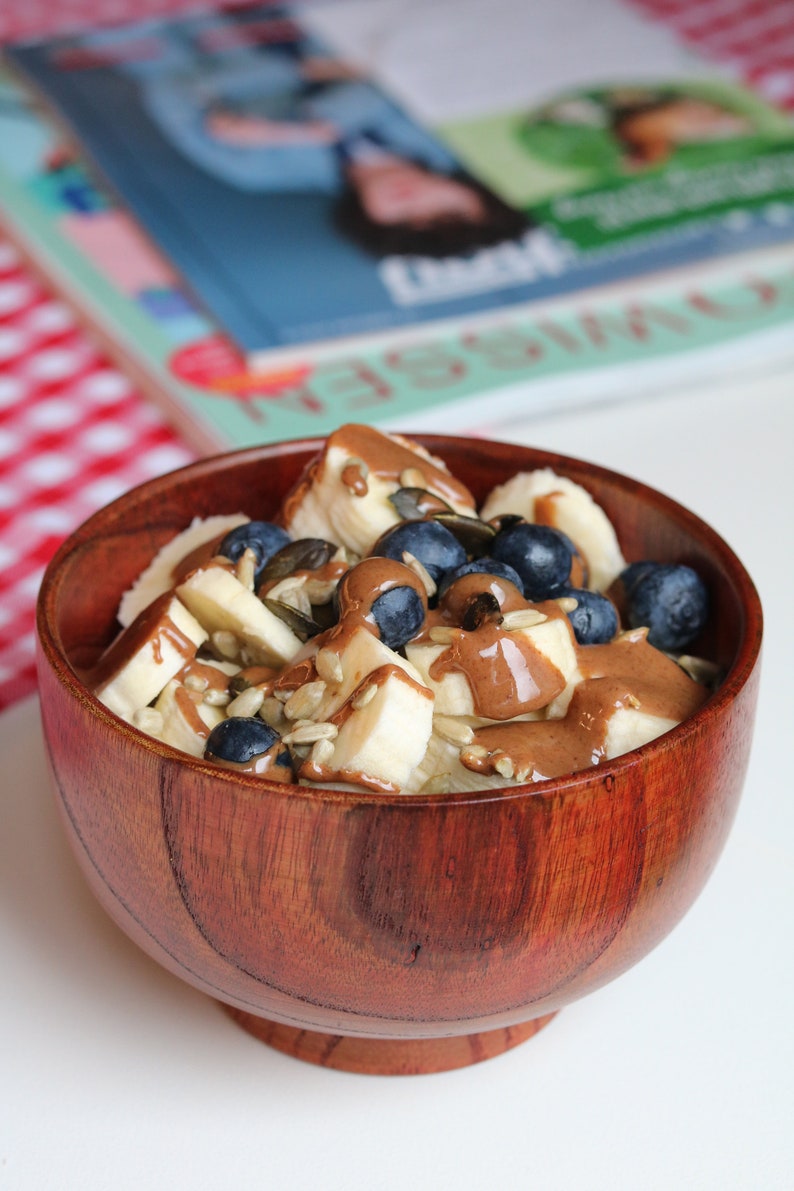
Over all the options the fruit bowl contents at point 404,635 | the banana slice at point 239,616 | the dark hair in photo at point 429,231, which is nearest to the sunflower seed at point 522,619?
the fruit bowl contents at point 404,635

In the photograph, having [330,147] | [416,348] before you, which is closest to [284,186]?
[330,147]

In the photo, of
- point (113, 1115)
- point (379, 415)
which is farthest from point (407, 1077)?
point (379, 415)

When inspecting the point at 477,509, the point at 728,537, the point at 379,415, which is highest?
the point at 477,509

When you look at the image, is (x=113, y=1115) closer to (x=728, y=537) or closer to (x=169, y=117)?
(x=728, y=537)

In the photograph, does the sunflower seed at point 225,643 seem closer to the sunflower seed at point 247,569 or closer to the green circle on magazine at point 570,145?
the sunflower seed at point 247,569

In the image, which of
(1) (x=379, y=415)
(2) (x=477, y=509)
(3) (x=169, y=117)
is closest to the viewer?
(2) (x=477, y=509)

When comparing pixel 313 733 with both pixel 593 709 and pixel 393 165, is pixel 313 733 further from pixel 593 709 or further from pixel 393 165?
pixel 393 165
